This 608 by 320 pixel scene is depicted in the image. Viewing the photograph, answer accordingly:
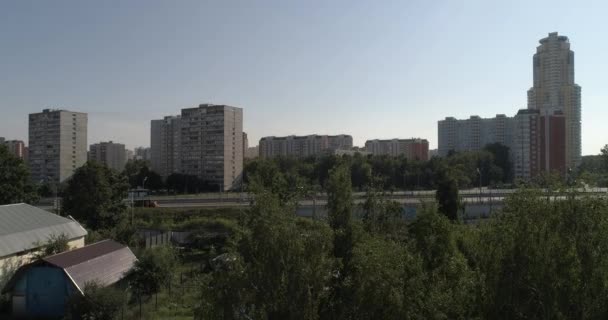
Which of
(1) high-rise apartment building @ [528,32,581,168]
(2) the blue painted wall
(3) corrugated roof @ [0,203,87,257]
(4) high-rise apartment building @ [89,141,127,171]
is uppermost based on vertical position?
(1) high-rise apartment building @ [528,32,581,168]

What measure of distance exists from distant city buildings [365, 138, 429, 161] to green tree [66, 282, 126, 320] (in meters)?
113

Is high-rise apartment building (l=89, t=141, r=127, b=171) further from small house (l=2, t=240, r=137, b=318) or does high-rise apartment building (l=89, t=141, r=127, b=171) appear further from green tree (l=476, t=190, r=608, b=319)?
green tree (l=476, t=190, r=608, b=319)

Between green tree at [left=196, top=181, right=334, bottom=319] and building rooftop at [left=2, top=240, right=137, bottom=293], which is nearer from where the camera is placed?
green tree at [left=196, top=181, right=334, bottom=319]

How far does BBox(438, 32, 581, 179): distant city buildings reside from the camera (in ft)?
294

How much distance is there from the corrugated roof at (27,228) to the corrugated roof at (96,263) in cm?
268

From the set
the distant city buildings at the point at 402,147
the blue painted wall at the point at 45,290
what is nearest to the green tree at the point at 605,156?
the blue painted wall at the point at 45,290

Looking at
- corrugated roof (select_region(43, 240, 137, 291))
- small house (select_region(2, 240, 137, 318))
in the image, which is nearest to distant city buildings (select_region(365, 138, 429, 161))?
corrugated roof (select_region(43, 240, 137, 291))

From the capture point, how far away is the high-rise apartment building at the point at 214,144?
298ft

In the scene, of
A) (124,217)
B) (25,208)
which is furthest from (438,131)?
(25,208)

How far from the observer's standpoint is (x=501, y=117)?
121 metres

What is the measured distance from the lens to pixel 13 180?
36844 millimetres

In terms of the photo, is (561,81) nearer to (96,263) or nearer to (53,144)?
(53,144)

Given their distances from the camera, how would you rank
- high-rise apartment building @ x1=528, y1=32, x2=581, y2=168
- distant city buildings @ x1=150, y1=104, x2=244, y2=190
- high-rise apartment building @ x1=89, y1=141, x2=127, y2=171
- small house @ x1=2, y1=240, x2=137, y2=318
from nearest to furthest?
1. small house @ x1=2, y1=240, x2=137, y2=318
2. distant city buildings @ x1=150, y1=104, x2=244, y2=190
3. high-rise apartment building @ x1=528, y1=32, x2=581, y2=168
4. high-rise apartment building @ x1=89, y1=141, x2=127, y2=171

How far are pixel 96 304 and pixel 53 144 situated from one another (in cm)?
9046
